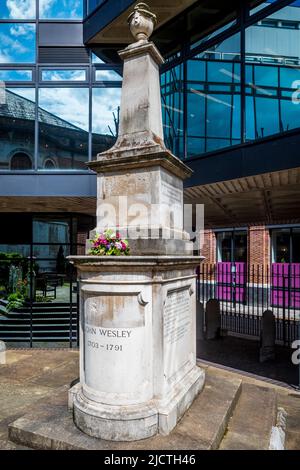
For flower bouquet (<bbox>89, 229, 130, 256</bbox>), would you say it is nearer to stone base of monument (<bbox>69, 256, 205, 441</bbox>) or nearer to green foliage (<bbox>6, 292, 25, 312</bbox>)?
stone base of monument (<bbox>69, 256, 205, 441</bbox>)

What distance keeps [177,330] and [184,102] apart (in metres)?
7.76

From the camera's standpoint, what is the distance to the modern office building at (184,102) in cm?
902

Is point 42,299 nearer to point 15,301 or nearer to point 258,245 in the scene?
point 15,301

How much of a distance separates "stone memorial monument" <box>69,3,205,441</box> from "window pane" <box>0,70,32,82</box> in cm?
754

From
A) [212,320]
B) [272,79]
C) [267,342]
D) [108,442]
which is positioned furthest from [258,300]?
[108,442]

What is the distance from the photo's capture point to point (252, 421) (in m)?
5.18

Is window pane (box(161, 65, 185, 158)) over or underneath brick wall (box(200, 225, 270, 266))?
over

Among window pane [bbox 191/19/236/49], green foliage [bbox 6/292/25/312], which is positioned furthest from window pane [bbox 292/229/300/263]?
green foliage [bbox 6/292/25/312]

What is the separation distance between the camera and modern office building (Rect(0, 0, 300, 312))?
9023 millimetres

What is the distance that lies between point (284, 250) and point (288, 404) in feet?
50.4

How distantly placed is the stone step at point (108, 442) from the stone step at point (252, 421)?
5.2 inches

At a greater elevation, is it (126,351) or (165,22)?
(165,22)
